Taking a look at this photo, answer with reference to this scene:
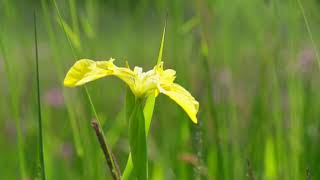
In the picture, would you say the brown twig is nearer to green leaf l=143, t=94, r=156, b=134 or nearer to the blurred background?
green leaf l=143, t=94, r=156, b=134

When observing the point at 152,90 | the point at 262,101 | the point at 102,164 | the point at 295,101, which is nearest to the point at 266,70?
the point at 262,101

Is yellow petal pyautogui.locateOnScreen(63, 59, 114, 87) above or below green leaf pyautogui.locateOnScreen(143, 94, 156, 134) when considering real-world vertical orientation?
above

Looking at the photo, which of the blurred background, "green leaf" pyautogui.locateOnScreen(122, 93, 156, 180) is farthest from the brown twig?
the blurred background

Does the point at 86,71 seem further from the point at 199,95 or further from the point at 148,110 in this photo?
the point at 199,95

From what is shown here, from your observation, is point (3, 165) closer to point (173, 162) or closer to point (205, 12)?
point (173, 162)

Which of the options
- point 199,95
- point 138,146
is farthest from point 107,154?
point 199,95

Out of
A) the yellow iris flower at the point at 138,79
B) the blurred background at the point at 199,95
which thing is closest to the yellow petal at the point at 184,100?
the yellow iris flower at the point at 138,79

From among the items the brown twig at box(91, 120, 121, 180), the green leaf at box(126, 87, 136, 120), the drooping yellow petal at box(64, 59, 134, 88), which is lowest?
the brown twig at box(91, 120, 121, 180)

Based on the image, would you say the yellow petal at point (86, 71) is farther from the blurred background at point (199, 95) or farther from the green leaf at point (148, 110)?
the blurred background at point (199, 95)
